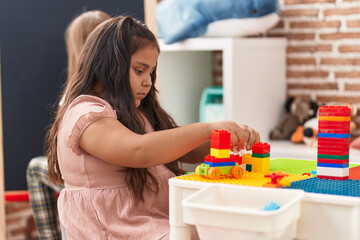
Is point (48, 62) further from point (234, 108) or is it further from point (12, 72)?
point (234, 108)

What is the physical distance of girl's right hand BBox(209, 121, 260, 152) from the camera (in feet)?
4.04

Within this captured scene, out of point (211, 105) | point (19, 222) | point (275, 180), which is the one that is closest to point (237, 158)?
point (275, 180)

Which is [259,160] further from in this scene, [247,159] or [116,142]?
[116,142]

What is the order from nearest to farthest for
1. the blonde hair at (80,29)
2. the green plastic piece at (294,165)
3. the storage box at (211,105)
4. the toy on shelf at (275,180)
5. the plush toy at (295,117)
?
the toy on shelf at (275,180) < the green plastic piece at (294,165) < the blonde hair at (80,29) < the plush toy at (295,117) < the storage box at (211,105)

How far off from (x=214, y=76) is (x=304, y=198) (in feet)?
6.73

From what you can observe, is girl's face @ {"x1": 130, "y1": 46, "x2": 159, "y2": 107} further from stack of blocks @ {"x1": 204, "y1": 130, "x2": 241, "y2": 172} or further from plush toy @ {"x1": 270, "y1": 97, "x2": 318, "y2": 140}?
plush toy @ {"x1": 270, "y1": 97, "x2": 318, "y2": 140}

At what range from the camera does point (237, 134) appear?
1.24 meters

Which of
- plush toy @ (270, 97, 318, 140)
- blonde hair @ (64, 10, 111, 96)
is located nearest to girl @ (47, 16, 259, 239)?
blonde hair @ (64, 10, 111, 96)

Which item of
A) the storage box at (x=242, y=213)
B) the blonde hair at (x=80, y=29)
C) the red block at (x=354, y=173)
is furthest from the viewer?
the blonde hair at (x=80, y=29)

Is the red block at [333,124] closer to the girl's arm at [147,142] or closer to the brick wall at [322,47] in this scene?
A: the girl's arm at [147,142]

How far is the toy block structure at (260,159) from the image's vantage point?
1.21 metres

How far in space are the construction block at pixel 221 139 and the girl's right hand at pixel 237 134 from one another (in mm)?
89

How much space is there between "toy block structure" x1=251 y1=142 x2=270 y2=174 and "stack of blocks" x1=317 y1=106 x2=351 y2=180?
5.1 inches

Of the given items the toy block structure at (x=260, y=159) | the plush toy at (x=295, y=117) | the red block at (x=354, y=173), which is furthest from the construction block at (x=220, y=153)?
the plush toy at (x=295, y=117)
